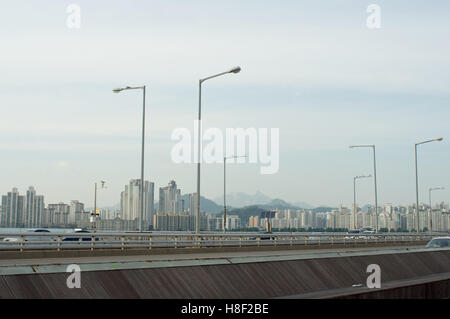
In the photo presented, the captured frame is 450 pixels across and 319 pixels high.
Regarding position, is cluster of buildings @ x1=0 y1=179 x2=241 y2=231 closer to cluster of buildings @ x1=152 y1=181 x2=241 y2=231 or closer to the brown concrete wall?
cluster of buildings @ x1=152 y1=181 x2=241 y2=231

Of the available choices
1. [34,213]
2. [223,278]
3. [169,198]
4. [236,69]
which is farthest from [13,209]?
[223,278]

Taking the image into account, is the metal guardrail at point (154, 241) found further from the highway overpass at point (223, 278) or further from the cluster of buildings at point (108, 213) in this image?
the cluster of buildings at point (108, 213)

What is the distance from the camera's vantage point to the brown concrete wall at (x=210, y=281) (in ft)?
34.4

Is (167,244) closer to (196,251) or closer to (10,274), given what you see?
(196,251)

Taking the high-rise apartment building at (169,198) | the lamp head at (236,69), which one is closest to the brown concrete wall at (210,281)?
the lamp head at (236,69)

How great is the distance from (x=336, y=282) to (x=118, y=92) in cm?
3326

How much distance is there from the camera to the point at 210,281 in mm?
12766

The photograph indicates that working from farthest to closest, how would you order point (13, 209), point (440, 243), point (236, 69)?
point (13, 209)
point (236, 69)
point (440, 243)

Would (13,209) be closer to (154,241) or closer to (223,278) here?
(154,241)

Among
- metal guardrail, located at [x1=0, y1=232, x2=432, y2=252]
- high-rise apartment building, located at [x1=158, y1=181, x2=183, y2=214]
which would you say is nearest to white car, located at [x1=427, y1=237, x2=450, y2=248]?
metal guardrail, located at [x1=0, y1=232, x2=432, y2=252]
